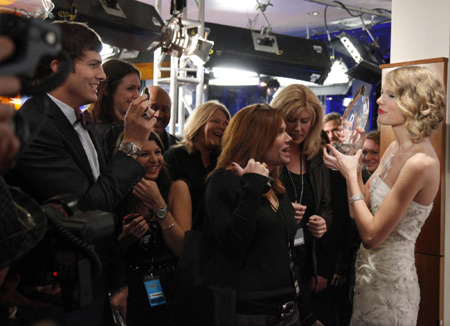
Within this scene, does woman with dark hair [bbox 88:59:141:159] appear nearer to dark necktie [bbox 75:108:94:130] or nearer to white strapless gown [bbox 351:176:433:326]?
dark necktie [bbox 75:108:94:130]

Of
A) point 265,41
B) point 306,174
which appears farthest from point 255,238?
point 265,41

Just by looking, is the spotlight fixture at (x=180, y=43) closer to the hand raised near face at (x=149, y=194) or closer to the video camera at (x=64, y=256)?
the hand raised near face at (x=149, y=194)

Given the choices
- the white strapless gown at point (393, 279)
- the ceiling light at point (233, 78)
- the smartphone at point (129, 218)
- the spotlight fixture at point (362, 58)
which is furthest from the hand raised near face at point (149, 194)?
the ceiling light at point (233, 78)

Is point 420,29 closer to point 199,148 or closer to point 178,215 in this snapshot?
point 199,148

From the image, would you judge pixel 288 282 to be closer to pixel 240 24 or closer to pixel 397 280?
pixel 397 280

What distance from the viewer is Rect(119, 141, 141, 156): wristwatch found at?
4.93ft

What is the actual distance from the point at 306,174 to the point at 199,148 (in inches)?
24.0

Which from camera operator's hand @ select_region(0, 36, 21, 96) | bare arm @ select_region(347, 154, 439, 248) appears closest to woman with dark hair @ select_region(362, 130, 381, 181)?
bare arm @ select_region(347, 154, 439, 248)

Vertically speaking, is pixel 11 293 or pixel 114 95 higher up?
pixel 114 95

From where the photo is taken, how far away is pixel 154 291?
2039 millimetres

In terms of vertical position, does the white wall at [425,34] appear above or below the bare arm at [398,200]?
above

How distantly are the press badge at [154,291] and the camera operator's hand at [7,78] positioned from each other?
1.53 metres

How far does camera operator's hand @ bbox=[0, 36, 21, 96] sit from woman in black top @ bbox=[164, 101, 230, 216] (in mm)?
1868

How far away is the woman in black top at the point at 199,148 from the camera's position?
257cm
